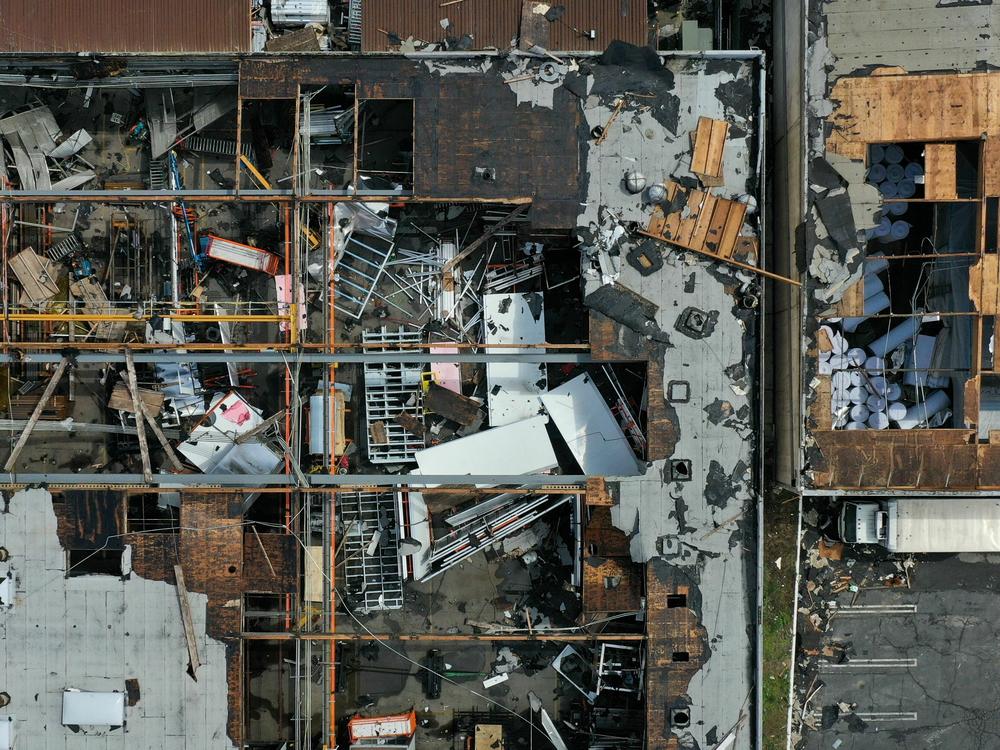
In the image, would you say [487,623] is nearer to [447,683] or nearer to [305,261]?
[447,683]

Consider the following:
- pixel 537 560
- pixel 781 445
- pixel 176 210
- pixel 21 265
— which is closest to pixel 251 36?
pixel 176 210

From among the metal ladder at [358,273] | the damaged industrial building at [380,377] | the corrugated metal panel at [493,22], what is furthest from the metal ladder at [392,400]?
the corrugated metal panel at [493,22]

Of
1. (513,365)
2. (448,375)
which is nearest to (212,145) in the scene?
(448,375)

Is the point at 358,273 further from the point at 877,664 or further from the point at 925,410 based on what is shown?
the point at 877,664

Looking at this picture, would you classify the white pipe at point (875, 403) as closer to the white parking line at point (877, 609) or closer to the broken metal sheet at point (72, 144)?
the white parking line at point (877, 609)

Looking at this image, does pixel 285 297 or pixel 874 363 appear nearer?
pixel 874 363

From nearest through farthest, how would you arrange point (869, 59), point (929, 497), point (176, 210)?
point (869, 59) → point (929, 497) → point (176, 210)

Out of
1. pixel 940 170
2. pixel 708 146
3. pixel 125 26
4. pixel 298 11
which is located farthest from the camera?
pixel 298 11
